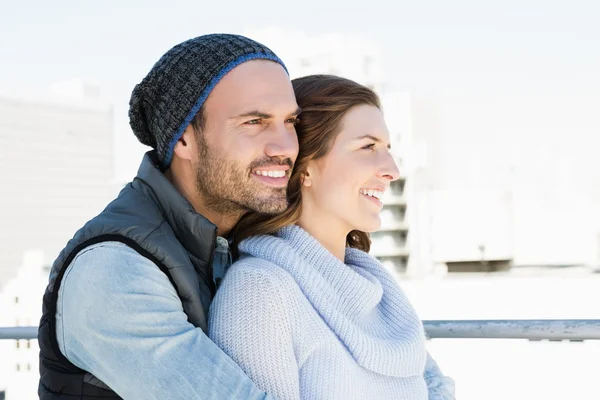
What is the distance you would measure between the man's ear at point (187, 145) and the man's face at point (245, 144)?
2cm

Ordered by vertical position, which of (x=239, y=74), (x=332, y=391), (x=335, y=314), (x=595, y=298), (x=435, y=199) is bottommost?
(x=595, y=298)

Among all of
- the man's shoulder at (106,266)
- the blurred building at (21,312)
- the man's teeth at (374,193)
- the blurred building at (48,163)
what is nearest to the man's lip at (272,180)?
the man's teeth at (374,193)

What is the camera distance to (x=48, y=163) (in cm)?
13012

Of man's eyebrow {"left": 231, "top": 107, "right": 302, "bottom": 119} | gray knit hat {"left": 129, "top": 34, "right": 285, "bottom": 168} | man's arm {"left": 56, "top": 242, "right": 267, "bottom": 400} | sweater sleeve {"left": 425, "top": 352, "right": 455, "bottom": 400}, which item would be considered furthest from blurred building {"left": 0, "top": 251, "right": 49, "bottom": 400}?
man's arm {"left": 56, "top": 242, "right": 267, "bottom": 400}

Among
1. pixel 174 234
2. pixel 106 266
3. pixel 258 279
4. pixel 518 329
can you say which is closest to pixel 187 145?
pixel 174 234

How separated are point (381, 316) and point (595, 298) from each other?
2358 inches

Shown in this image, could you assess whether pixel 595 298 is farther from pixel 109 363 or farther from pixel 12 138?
pixel 12 138

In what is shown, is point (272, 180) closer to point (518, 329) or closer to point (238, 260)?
point (238, 260)

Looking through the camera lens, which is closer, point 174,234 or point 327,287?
point 174,234

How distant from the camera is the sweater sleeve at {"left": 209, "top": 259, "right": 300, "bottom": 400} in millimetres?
1606

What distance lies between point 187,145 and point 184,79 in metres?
0.16

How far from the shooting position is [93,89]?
142m

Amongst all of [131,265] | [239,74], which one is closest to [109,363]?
[131,265]

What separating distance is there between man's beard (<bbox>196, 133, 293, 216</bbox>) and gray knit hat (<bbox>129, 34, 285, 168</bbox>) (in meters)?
0.08
